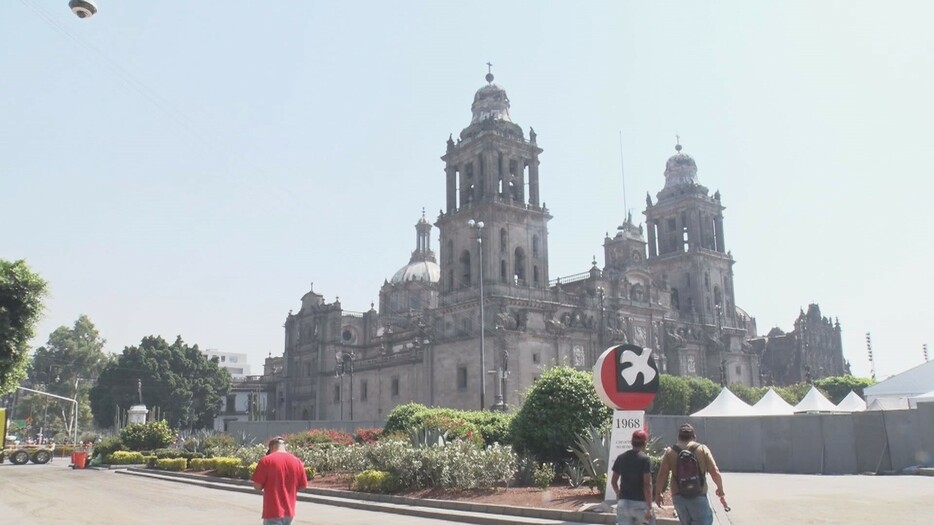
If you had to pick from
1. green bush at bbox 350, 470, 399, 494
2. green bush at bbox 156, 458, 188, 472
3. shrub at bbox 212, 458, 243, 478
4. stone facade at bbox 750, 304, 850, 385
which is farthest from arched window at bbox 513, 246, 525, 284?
green bush at bbox 350, 470, 399, 494

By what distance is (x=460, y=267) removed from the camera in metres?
62.5

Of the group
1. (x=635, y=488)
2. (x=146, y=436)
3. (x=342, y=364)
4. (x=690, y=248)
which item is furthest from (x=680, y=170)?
(x=635, y=488)

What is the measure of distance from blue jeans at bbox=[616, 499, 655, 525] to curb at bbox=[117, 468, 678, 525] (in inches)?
149

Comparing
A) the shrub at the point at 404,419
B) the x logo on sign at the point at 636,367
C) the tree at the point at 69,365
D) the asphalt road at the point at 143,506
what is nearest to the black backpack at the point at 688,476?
the x logo on sign at the point at 636,367

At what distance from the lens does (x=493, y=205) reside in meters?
59.9

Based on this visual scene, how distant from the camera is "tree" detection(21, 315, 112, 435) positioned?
297ft

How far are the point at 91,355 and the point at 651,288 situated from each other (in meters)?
67.9

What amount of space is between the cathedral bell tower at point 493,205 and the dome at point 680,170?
24283 mm

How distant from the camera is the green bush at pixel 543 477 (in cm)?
1755

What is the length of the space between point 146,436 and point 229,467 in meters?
15.9

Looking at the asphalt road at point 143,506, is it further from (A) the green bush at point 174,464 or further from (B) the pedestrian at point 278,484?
(B) the pedestrian at point 278,484

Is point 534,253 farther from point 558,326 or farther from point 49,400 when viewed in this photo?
point 49,400

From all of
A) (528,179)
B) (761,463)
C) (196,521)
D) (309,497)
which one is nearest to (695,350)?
(528,179)

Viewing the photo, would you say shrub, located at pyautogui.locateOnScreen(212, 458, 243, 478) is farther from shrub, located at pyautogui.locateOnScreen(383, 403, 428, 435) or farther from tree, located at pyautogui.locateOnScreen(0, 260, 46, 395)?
tree, located at pyautogui.locateOnScreen(0, 260, 46, 395)
